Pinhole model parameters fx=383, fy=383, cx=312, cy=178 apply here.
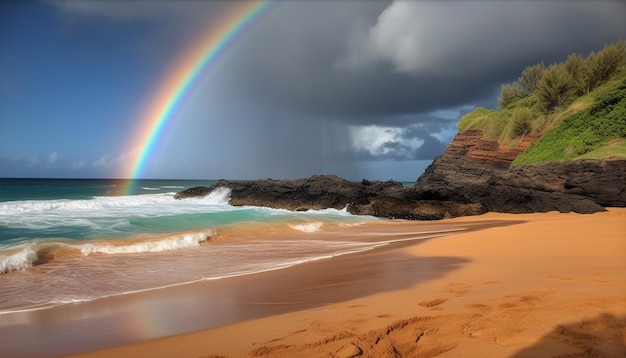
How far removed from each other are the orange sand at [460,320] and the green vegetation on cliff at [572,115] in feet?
75.0

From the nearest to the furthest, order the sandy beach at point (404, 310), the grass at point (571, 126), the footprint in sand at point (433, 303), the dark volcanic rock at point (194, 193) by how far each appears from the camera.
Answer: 1. the sandy beach at point (404, 310)
2. the footprint in sand at point (433, 303)
3. the grass at point (571, 126)
4. the dark volcanic rock at point (194, 193)

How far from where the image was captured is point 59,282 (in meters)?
7.73

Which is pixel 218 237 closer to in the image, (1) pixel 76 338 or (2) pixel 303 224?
(2) pixel 303 224

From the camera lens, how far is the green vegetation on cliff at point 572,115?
86.5 ft

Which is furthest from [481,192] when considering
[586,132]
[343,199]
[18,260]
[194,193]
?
[194,193]

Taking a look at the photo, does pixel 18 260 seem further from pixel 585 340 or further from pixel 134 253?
pixel 585 340

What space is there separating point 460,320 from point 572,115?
32.9 metres

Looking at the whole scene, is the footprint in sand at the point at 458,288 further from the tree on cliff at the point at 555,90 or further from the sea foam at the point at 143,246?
the tree on cliff at the point at 555,90

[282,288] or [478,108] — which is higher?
[478,108]

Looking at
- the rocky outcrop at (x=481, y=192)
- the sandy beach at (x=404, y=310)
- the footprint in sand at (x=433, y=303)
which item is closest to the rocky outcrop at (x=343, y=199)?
the rocky outcrop at (x=481, y=192)

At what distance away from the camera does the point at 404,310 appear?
179 inches

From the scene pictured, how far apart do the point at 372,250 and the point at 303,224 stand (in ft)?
24.4

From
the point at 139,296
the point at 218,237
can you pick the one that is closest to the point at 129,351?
the point at 139,296

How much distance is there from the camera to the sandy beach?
10.7 feet
